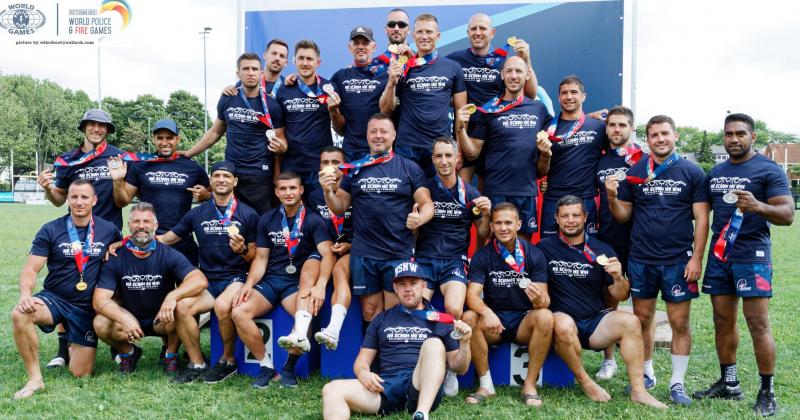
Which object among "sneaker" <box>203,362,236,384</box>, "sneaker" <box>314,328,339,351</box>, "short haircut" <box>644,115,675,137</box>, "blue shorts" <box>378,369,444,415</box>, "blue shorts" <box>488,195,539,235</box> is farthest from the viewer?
"blue shorts" <box>488,195,539,235</box>

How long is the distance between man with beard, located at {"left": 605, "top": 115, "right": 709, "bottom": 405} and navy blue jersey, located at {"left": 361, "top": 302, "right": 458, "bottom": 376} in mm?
1873

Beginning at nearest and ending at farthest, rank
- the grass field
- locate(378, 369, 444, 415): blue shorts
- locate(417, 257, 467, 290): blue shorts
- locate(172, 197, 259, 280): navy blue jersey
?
1. locate(378, 369, 444, 415): blue shorts
2. the grass field
3. locate(417, 257, 467, 290): blue shorts
4. locate(172, 197, 259, 280): navy blue jersey

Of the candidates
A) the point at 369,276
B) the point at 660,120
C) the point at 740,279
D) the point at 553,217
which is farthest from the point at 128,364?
the point at 740,279

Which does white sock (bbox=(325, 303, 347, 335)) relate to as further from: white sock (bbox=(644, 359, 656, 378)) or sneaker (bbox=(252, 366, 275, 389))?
white sock (bbox=(644, 359, 656, 378))

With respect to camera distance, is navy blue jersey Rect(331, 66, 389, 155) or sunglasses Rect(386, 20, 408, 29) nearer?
sunglasses Rect(386, 20, 408, 29)

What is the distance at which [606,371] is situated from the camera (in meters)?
6.16

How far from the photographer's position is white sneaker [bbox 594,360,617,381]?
6.11m

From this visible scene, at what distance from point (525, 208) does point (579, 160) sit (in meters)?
0.71

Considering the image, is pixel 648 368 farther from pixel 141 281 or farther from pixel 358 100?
pixel 141 281

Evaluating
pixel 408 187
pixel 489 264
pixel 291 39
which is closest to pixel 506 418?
pixel 489 264

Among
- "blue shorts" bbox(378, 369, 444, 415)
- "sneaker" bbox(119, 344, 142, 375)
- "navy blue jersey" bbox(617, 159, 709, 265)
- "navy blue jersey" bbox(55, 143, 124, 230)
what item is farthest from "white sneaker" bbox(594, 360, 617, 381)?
"navy blue jersey" bbox(55, 143, 124, 230)

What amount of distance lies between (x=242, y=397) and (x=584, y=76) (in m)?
5.79

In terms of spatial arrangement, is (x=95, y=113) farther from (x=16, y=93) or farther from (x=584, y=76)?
(x=16, y=93)

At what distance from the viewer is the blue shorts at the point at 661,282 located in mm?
5422
